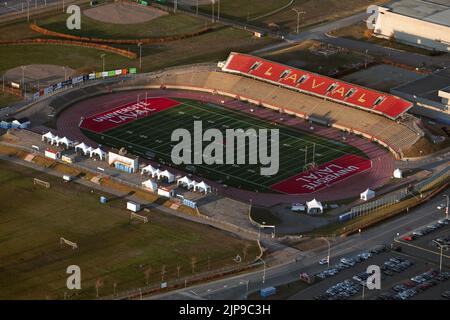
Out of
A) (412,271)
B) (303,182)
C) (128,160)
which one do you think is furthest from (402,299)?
(128,160)

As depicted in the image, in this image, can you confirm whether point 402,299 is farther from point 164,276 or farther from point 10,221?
point 10,221

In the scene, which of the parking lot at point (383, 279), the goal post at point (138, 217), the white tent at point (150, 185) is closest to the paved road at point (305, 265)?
the parking lot at point (383, 279)

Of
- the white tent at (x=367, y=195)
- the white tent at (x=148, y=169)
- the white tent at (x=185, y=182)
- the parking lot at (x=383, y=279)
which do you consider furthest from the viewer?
the white tent at (x=148, y=169)

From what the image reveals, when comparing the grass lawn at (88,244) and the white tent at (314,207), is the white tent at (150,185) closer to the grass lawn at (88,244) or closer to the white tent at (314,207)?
the grass lawn at (88,244)

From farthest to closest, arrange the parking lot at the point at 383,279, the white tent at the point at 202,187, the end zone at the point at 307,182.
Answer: the end zone at the point at 307,182, the white tent at the point at 202,187, the parking lot at the point at 383,279

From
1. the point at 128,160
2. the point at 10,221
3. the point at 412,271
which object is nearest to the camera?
the point at 412,271

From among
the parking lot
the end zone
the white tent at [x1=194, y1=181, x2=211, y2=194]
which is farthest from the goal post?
the parking lot

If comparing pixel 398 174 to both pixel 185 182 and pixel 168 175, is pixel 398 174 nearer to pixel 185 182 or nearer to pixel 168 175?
pixel 185 182
